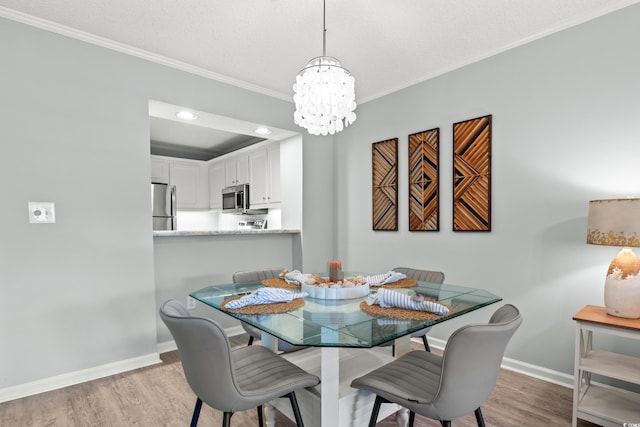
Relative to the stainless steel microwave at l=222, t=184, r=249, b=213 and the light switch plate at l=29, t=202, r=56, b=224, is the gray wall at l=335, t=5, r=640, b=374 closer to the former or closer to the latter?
the stainless steel microwave at l=222, t=184, r=249, b=213

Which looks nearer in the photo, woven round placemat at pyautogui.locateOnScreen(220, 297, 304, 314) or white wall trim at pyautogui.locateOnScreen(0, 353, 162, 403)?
woven round placemat at pyautogui.locateOnScreen(220, 297, 304, 314)

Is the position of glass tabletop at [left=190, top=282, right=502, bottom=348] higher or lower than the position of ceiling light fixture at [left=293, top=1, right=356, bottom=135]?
lower

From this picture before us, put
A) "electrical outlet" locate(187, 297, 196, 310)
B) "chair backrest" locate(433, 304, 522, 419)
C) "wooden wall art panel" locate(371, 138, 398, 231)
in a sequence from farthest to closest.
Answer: "wooden wall art panel" locate(371, 138, 398, 231) < "electrical outlet" locate(187, 297, 196, 310) < "chair backrest" locate(433, 304, 522, 419)

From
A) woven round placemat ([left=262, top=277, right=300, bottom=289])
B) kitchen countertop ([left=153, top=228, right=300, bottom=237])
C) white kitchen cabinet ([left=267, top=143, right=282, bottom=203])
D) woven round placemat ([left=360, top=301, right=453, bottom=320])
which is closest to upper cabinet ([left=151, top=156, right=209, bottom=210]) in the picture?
white kitchen cabinet ([left=267, top=143, right=282, bottom=203])

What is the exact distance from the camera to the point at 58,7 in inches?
80.7

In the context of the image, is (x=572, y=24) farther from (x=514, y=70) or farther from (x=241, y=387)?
(x=241, y=387)

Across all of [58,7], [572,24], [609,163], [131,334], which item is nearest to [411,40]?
[572,24]

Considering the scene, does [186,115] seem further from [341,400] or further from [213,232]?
[341,400]

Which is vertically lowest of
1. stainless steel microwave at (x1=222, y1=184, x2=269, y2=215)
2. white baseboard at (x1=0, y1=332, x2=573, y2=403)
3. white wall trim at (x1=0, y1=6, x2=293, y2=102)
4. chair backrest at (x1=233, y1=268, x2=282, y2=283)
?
white baseboard at (x1=0, y1=332, x2=573, y2=403)

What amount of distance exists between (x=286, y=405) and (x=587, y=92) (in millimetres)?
2600

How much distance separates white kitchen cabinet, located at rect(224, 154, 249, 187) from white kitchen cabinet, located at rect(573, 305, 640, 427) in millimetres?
3948

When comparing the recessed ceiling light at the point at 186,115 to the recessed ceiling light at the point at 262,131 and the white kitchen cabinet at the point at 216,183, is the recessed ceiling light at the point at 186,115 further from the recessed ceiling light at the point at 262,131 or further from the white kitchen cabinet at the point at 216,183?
the white kitchen cabinet at the point at 216,183

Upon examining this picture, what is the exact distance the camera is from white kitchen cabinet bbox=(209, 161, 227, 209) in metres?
5.25

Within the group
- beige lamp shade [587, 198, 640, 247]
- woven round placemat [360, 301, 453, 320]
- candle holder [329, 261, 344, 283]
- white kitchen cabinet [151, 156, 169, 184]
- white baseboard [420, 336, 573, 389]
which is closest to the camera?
woven round placemat [360, 301, 453, 320]
